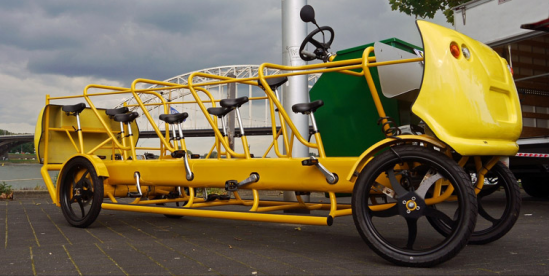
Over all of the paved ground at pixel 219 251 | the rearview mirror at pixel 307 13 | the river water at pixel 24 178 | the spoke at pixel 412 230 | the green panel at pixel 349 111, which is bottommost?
the river water at pixel 24 178

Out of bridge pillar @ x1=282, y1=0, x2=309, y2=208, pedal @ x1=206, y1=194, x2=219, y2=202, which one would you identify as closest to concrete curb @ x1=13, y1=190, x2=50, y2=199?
bridge pillar @ x1=282, y1=0, x2=309, y2=208

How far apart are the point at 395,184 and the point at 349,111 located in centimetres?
126

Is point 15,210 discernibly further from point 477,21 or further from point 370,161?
point 477,21

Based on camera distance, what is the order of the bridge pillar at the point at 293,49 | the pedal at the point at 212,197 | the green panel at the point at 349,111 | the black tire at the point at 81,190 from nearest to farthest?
1. the green panel at the point at 349,111
2. the pedal at the point at 212,197
3. the black tire at the point at 81,190
4. the bridge pillar at the point at 293,49

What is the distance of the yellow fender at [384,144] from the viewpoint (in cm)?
294

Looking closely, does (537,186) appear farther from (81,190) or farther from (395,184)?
(81,190)

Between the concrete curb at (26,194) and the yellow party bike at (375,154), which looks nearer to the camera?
the yellow party bike at (375,154)

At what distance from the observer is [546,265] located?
118 inches

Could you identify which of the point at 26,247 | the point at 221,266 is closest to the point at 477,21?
the point at 221,266

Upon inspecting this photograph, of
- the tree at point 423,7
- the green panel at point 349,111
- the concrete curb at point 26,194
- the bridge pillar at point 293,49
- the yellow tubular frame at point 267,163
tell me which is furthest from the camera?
the tree at point 423,7

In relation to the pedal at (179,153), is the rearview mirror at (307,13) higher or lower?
higher

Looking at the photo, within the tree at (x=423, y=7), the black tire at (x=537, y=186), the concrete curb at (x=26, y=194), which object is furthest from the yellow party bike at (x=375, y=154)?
the tree at (x=423, y=7)

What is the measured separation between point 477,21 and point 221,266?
240 inches

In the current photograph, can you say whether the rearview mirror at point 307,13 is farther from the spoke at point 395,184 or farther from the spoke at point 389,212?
the spoke at point 389,212
